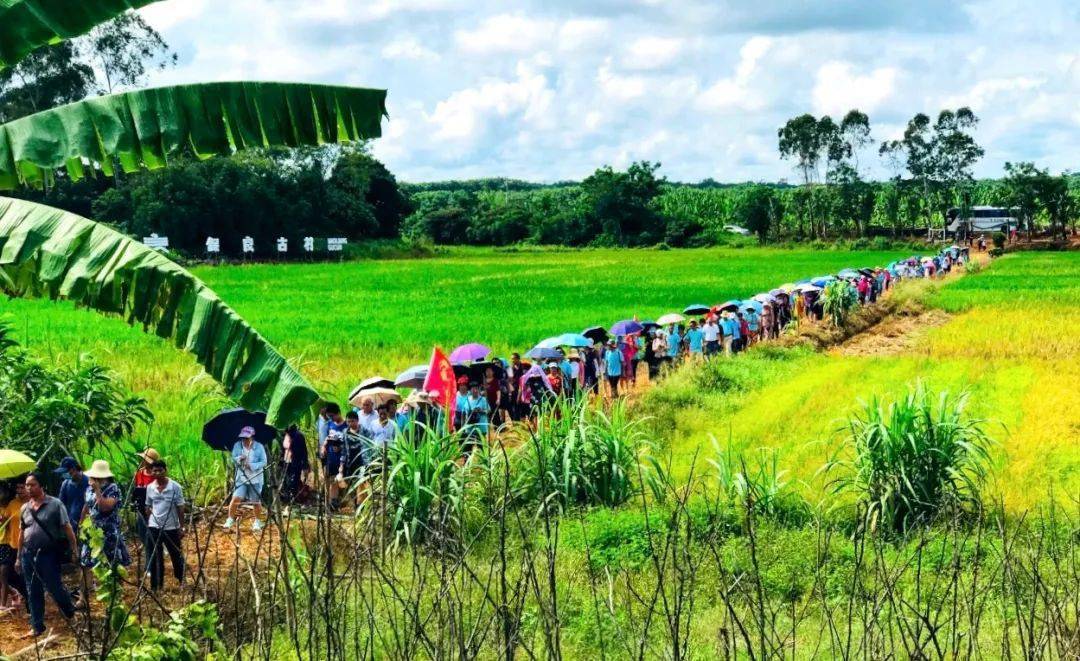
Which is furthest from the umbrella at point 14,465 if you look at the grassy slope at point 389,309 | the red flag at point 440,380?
the red flag at point 440,380

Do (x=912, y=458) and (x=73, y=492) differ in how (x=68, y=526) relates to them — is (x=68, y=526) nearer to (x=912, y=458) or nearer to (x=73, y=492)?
(x=73, y=492)

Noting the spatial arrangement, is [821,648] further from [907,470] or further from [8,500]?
[8,500]

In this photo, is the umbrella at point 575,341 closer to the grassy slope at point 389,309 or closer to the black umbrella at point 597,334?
the black umbrella at point 597,334

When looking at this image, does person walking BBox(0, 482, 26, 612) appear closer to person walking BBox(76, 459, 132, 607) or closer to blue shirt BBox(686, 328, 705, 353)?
person walking BBox(76, 459, 132, 607)

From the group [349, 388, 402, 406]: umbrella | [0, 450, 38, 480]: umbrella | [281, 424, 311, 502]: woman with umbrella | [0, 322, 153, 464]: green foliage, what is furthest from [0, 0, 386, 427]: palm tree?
[349, 388, 402, 406]: umbrella

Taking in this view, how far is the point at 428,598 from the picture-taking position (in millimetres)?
7594

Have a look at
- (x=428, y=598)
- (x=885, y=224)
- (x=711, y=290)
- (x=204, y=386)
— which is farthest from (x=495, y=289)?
(x=885, y=224)

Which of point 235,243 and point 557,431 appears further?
point 235,243

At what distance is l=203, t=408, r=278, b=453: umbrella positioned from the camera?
1035cm

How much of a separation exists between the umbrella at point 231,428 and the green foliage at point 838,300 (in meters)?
19.9

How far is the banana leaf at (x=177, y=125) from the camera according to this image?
5.84 meters

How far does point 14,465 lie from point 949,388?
1359 cm

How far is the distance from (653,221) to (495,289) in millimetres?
43819

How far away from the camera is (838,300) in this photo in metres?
27.7
